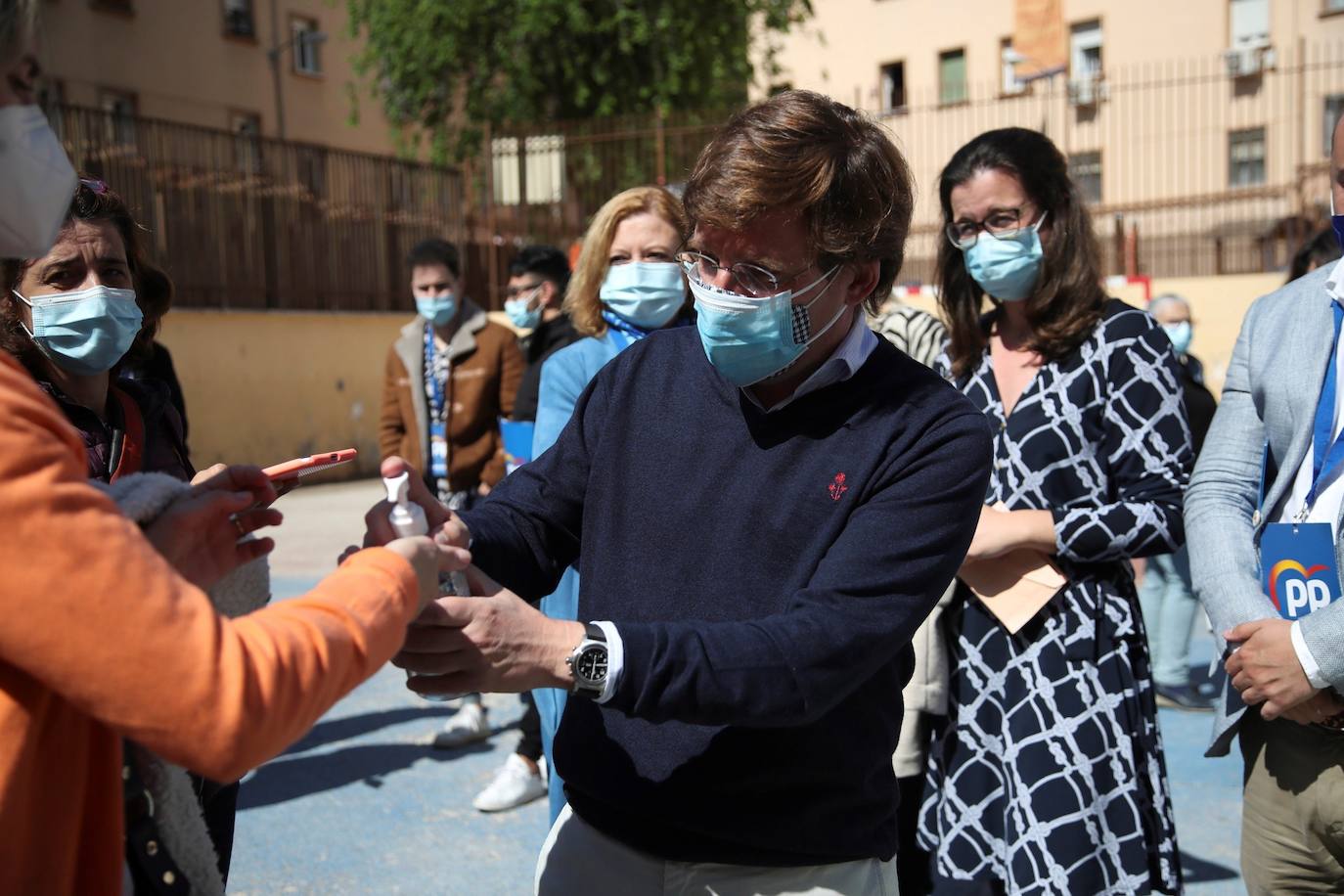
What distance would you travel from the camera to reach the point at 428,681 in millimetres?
1737

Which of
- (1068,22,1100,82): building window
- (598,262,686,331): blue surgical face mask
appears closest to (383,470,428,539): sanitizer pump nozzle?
(598,262,686,331): blue surgical face mask

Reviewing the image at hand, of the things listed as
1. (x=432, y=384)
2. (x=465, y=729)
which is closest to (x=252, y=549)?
(x=465, y=729)

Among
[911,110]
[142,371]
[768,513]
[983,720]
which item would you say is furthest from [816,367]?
[911,110]

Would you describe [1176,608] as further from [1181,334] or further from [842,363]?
[842,363]

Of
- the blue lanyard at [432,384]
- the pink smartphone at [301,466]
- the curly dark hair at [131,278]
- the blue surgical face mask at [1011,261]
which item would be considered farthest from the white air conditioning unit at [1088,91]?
the pink smartphone at [301,466]

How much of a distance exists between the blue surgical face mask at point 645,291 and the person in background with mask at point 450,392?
8.28 feet

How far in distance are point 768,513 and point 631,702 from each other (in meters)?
0.41

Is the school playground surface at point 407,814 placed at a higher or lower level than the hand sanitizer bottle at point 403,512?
lower

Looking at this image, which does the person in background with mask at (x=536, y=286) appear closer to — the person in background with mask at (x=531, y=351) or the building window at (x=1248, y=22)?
the person in background with mask at (x=531, y=351)

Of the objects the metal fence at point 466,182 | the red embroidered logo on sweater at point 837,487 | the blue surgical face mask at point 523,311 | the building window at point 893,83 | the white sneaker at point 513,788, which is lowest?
the white sneaker at point 513,788

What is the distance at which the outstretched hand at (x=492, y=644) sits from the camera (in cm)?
166

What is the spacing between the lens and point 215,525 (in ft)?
5.07

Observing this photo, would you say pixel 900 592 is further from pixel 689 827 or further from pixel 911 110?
pixel 911 110

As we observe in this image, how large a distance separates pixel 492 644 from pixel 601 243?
94.2 inches
